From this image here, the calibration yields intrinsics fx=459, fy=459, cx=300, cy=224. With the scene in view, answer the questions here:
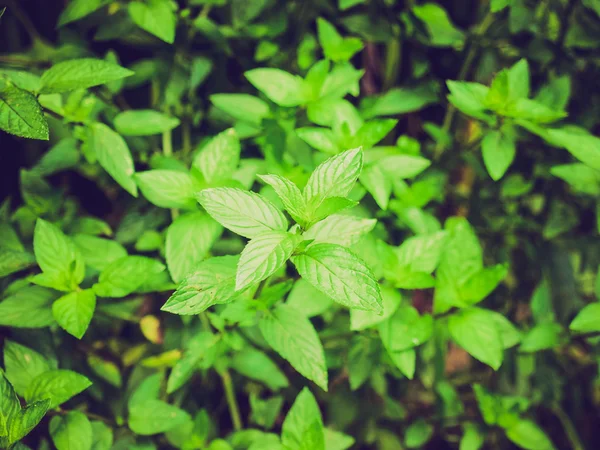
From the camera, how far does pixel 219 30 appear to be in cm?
133

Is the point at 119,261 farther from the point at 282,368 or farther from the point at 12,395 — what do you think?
the point at 282,368

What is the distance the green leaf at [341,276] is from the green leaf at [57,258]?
1.81 feet

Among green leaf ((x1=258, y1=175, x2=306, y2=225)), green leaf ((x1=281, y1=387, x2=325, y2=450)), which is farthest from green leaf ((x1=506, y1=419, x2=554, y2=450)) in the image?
green leaf ((x1=258, y1=175, x2=306, y2=225))

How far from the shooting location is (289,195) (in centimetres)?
82

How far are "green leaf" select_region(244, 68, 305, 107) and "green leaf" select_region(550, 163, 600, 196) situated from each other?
0.70m

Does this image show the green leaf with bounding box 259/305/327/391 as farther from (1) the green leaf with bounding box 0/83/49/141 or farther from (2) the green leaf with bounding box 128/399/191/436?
(1) the green leaf with bounding box 0/83/49/141

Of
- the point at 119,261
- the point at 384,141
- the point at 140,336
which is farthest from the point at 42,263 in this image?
the point at 384,141

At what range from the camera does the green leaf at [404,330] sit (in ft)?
3.43

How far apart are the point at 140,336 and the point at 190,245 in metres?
0.79

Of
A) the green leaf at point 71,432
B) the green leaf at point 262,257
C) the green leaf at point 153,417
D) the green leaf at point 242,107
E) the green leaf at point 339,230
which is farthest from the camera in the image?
the green leaf at point 242,107

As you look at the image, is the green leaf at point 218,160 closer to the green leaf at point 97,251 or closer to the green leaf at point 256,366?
the green leaf at point 97,251

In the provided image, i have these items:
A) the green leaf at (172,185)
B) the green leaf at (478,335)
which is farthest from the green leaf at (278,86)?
the green leaf at (478,335)

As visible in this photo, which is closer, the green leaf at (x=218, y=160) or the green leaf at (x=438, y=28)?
Result: the green leaf at (x=218, y=160)

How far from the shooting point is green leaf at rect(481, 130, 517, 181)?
45.5 inches
